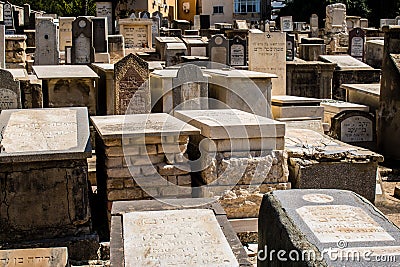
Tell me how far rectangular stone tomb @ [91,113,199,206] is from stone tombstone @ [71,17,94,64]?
8.70 m

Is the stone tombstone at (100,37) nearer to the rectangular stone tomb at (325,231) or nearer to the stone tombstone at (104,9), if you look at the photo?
the stone tombstone at (104,9)

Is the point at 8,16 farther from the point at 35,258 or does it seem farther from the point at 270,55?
the point at 35,258

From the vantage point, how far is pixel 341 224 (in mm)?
3090

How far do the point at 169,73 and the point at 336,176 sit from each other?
3549mm

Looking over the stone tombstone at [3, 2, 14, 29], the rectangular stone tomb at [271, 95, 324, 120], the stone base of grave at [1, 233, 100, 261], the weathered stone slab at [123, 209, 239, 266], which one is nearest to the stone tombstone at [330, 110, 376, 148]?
the rectangular stone tomb at [271, 95, 324, 120]

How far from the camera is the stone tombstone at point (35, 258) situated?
3.90 meters

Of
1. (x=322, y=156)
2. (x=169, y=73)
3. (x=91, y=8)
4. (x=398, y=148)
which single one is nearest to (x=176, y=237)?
(x=322, y=156)

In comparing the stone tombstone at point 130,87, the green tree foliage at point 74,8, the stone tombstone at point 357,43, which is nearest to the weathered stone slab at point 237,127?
the stone tombstone at point 130,87

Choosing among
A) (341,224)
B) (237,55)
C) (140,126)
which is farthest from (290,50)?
(341,224)

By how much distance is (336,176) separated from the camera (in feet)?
19.5

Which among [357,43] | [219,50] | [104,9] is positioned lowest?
[219,50]

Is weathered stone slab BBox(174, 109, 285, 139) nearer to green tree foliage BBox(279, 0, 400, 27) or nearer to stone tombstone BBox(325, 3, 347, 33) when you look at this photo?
stone tombstone BBox(325, 3, 347, 33)

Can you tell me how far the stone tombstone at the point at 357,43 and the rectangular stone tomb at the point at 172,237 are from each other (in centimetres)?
1317

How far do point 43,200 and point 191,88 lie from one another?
347 cm
